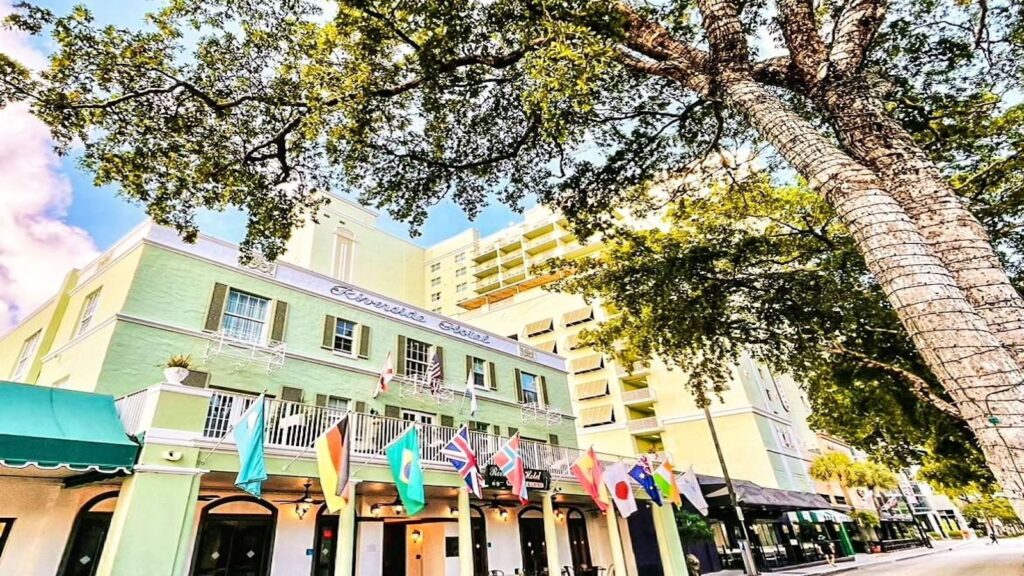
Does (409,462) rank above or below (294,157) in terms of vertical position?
below

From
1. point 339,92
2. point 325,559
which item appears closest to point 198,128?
point 339,92

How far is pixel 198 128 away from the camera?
8352mm

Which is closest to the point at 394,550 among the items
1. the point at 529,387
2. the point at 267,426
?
the point at 267,426

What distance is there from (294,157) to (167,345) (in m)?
6.30

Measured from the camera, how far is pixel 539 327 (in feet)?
128

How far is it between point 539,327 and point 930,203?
35.7m

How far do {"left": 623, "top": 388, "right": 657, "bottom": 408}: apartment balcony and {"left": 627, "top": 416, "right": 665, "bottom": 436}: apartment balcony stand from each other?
43.4 inches

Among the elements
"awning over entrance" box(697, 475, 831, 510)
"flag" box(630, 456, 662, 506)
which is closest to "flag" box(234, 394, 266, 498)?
"flag" box(630, 456, 662, 506)

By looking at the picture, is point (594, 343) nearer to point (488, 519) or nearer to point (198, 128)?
point (488, 519)

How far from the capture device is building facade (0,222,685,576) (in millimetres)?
8867

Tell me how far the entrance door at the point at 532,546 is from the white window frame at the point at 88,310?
14.6 m

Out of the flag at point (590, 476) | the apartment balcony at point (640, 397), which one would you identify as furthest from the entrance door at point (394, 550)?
the apartment balcony at point (640, 397)

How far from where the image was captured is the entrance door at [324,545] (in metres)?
12.3

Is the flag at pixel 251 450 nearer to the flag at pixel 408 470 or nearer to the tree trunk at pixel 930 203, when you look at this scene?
the flag at pixel 408 470
